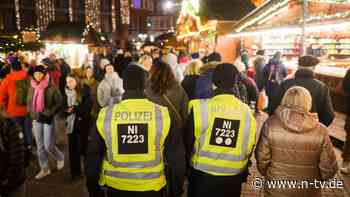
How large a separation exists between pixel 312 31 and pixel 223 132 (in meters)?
Result: 10.9

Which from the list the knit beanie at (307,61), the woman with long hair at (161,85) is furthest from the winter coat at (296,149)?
the knit beanie at (307,61)

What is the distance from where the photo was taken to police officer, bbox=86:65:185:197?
321 centimetres

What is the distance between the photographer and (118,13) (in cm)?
6209

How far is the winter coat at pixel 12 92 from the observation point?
754cm

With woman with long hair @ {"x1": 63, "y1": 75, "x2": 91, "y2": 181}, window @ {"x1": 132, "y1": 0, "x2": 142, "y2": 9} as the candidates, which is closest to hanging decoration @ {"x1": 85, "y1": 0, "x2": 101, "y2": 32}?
woman with long hair @ {"x1": 63, "y1": 75, "x2": 91, "y2": 181}

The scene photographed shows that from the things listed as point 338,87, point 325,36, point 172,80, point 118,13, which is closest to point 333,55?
point 325,36

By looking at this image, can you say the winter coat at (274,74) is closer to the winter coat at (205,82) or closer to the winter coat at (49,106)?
the winter coat at (205,82)

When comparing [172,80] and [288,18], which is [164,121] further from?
[288,18]

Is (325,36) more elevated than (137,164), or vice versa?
(325,36)

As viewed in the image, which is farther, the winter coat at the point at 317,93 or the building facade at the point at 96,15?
the building facade at the point at 96,15

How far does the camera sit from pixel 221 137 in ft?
11.6

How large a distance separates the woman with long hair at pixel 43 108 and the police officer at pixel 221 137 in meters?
3.83

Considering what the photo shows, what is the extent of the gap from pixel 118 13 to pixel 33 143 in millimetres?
55948

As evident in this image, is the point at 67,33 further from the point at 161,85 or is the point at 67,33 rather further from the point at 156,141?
the point at 156,141
